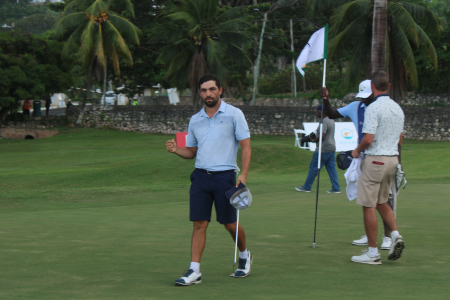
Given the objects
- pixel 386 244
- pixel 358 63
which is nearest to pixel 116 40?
pixel 358 63

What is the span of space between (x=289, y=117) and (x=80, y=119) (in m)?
16.9

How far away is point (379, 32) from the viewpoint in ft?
65.6

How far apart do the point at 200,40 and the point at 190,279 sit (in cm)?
3363

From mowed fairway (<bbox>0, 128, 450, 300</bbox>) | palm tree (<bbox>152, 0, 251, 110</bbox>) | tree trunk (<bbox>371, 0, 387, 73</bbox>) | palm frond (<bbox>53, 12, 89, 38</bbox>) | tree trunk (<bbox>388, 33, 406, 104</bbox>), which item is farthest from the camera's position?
palm frond (<bbox>53, 12, 89, 38</bbox>)

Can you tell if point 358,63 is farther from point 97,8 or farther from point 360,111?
point 360,111

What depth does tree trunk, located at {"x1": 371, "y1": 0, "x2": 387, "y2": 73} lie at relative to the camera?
65.1 ft

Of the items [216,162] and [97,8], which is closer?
[216,162]

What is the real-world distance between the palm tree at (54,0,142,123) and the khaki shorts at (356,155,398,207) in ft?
125

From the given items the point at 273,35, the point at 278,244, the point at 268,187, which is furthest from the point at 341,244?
the point at 273,35

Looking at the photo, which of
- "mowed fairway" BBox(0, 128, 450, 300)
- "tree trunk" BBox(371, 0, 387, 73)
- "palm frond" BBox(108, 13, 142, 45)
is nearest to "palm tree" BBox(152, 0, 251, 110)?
"palm frond" BBox(108, 13, 142, 45)

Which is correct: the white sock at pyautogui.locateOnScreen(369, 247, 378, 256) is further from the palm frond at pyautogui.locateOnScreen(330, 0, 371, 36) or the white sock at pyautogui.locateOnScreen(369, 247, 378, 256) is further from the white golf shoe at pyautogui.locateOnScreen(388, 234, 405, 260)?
the palm frond at pyautogui.locateOnScreen(330, 0, 371, 36)

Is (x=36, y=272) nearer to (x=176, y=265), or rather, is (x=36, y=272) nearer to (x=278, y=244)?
(x=176, y=265)

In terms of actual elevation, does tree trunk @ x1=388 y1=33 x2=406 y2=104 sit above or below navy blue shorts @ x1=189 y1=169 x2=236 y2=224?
above

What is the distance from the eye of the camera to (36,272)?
546cm
